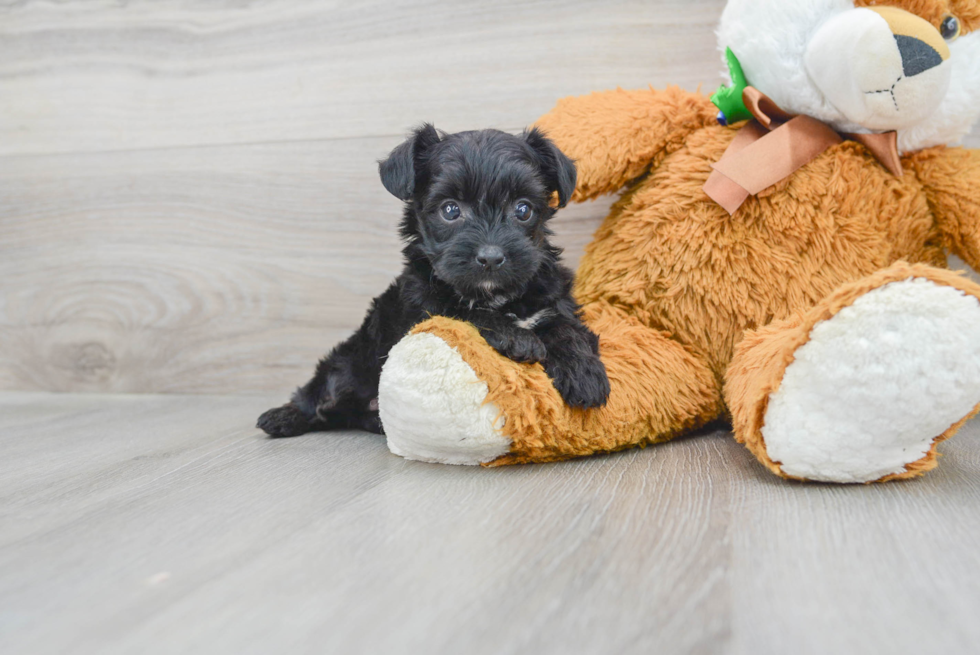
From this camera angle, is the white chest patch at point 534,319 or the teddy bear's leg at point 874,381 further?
the white chest patch at point 534,319

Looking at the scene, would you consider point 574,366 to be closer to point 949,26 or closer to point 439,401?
point 439,401

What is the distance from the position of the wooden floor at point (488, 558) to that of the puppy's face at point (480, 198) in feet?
1.39

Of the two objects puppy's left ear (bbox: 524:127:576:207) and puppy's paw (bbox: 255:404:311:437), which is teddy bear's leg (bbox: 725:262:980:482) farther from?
puppy's paw (bbox: 255:404:311:437)

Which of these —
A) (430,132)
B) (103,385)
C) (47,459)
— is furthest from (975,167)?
(103,385)

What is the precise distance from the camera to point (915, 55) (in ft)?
5.05

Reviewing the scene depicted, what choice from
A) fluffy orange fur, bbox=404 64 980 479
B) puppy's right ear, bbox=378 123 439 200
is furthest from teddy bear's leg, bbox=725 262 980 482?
puppy's right ear, bbox=378 123 439 200

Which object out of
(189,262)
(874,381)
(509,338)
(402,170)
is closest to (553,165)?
(402,170)

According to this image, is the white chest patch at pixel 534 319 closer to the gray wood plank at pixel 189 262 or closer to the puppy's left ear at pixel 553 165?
the puppy's left ear at pixel 553 165

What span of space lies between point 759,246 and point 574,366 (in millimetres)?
587

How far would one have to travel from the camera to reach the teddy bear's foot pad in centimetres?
120

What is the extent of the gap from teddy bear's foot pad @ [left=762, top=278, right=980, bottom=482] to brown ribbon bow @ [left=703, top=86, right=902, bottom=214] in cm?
54

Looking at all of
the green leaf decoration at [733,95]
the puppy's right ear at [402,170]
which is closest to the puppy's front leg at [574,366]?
the puppy's right ear at [402,170]

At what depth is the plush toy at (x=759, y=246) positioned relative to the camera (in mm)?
1318

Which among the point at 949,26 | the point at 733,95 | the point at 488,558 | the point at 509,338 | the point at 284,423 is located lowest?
the point at 284,423
